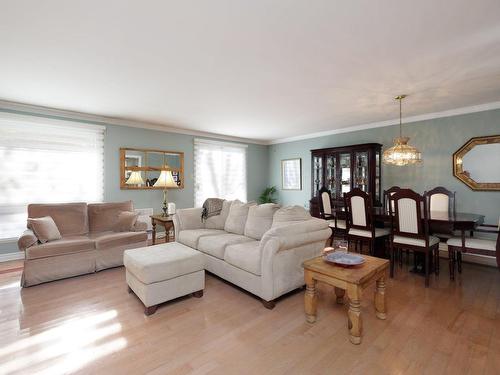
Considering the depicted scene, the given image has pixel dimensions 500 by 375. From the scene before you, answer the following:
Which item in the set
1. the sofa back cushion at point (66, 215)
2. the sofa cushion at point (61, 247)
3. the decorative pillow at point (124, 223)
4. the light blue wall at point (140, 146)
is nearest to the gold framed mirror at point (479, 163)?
the light blue wall at point (140, 146)

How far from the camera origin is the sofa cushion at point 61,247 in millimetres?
2904

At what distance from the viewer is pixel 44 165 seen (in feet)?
13.0

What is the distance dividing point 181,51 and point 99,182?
10.5 feet

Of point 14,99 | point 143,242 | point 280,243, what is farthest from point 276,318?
point 14,99

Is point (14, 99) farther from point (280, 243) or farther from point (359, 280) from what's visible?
point (359, 280)

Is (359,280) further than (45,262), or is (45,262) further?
(45,262)

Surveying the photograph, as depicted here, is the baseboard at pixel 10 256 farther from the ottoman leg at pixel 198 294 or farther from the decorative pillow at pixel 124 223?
the ottoman leg at pixel 198 294

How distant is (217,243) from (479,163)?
406 cm

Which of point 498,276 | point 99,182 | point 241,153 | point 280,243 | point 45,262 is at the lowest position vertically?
point 498,276

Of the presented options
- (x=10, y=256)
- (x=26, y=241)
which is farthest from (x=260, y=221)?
(x=10, y=256)

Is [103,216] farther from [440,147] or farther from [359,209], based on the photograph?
[440,147]

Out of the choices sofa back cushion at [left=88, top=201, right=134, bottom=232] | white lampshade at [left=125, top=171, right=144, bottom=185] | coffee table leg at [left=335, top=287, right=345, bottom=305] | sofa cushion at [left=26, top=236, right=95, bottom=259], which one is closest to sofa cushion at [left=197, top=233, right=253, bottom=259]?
coffee table leg at [left=335, top=287, right=345, bottom=305]

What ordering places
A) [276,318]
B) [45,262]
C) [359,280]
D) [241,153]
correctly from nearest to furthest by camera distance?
[359,280] → [276,318] → [45,262] → [241,153]

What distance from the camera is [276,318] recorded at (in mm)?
2207
